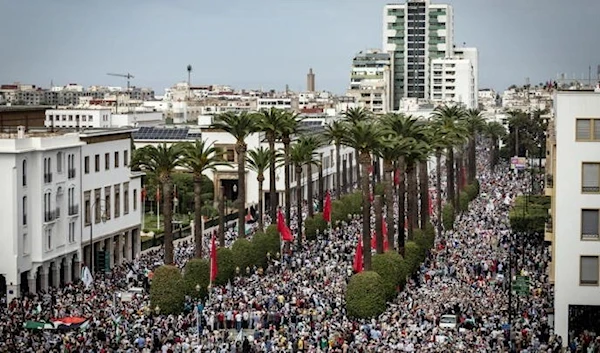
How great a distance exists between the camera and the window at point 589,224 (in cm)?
5075

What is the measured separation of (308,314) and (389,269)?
8.41m

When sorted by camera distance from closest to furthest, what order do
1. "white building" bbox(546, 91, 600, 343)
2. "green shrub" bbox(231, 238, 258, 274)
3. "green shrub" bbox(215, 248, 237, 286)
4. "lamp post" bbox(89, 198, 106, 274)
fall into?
1. "white building" bbox(546, 91, 600, 343)
2. "green shrub" bbox(215, 248, 237, 286)
3. "green shrub" bbox(231, 238, 258, 274)
4. "lamp post" bbox(89, 198, 106, 274)

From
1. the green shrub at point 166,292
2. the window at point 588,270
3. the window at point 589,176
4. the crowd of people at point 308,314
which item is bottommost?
the crowd of people at point 308,314

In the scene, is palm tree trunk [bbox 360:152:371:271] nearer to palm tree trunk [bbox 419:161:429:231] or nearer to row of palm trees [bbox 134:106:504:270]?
row of palm trees [bbox 134:106:504:270]

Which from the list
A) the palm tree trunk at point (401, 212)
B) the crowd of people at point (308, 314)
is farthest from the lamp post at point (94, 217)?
the palm tree trunk at point (401, 212)

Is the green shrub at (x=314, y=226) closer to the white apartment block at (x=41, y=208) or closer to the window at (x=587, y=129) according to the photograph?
the white apartment block at (x=41, y=208)

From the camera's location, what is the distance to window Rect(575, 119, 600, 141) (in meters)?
50.7

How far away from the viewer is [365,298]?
183 feet

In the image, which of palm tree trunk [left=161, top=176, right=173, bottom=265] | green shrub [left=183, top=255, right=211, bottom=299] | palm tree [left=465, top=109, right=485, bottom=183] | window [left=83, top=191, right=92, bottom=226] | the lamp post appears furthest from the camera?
palm tree [left=465, top=109, right=485, bottom=183]

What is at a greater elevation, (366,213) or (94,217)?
(366,213)

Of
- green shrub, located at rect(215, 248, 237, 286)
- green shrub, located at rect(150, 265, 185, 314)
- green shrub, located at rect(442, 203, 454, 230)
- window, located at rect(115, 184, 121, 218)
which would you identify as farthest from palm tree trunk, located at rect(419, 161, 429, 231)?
green shrub, located at rect(150, 265, 185, 314)

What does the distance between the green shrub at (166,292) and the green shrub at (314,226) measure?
29006 mm

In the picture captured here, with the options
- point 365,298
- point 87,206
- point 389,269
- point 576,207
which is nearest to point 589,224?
point 576,207

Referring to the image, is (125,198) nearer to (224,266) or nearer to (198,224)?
(198,224)
